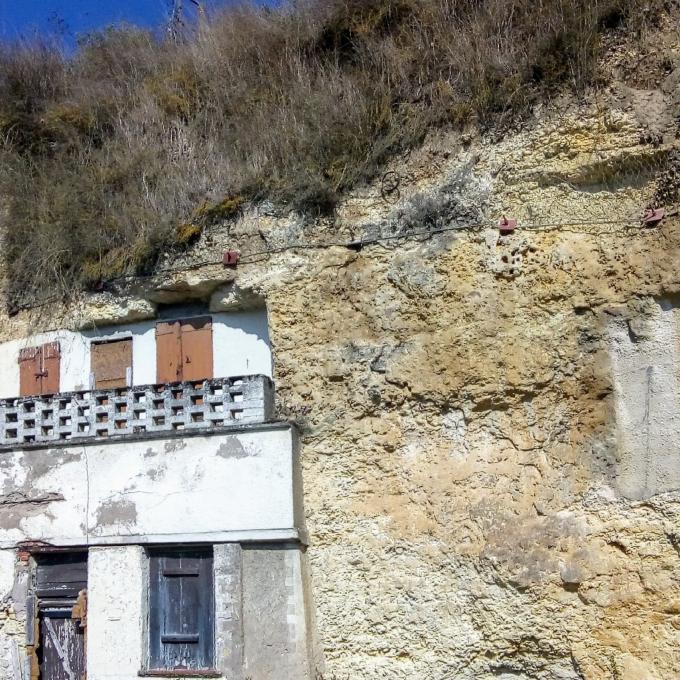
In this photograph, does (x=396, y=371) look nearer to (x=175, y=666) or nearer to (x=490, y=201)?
(x=490, y=201)

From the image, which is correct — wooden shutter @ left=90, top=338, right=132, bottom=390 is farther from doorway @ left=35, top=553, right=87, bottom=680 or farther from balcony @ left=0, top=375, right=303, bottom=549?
doorway @ left=35, top=553, right=87, bottom=680

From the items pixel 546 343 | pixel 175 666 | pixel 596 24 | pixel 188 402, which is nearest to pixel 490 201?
pixel 546 343

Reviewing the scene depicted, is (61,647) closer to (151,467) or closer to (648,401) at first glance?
(151,467)

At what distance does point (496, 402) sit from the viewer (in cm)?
837

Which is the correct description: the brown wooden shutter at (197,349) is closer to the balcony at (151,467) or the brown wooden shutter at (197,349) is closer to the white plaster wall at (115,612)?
the balcony at (151,467)

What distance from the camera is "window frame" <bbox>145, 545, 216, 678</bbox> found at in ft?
27.8

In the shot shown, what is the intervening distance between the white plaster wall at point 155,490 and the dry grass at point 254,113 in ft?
7.32

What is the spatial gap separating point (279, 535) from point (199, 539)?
2.67ft

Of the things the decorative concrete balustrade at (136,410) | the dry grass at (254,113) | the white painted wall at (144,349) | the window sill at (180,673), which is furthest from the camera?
the white painted wall at (144,349)

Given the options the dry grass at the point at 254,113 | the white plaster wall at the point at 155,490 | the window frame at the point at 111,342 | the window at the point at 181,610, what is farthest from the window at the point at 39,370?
the window at the point at 181,610

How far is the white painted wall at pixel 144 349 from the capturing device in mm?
9820

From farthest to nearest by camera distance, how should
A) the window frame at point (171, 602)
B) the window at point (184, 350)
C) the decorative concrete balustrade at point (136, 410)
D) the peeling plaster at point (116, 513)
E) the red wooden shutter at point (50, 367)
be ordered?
the red wooden shutter at point (50, 367)
the window at point (184, 350)
the decorative concrete balustrade at point (136, 410)
the peeling plaster at point (116, 513)
the window frame at point (171, 602)

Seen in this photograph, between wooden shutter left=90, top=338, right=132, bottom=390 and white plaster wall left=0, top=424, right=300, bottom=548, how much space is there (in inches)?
48.9

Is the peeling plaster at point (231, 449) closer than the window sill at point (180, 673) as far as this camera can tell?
No
